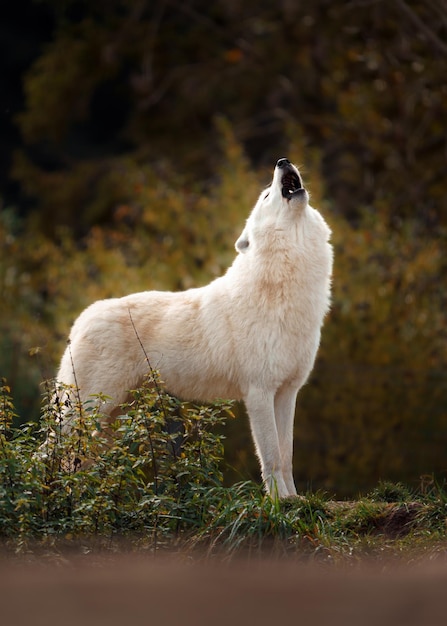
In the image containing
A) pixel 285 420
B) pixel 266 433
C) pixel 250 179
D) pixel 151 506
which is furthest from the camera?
pixel 250 179

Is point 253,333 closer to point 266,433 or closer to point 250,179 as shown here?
point 266,433

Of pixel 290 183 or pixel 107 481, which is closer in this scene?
pixel 107 481

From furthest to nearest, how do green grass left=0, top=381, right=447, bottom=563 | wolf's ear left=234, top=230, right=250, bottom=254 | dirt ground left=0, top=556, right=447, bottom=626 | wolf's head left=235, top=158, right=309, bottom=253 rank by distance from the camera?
wolf's ear left=234, top=230, right=250, bottom=254 < wolf's head left=235, top=158, right=309, bottom=253 < green grass left=0, top=381, right=447, bottom=563 < dirt ground left=0, top=556, right=447, bottom=626

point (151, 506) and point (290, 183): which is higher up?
point (290, 183)

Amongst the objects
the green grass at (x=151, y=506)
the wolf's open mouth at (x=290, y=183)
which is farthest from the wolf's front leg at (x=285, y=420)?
the wolf's open mouth at (x=290, y=183)

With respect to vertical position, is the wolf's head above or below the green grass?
above

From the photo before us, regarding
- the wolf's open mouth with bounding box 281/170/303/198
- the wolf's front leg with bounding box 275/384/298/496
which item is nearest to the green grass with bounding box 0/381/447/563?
the wolf's front leg with bounding box 275/384/298/496

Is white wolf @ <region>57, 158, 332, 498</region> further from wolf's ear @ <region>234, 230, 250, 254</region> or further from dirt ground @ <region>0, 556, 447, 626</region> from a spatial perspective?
dirt ground @ <region>0, 556, 447, 626</region>

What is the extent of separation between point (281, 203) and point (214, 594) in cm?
288

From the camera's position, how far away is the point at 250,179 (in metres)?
12.3

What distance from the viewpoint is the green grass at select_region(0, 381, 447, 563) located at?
505cm

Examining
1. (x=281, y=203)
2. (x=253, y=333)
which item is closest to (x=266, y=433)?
(x=253, y=333)

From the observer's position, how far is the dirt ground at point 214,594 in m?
3.82

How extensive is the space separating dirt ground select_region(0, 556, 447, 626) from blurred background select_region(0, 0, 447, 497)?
1740 mm
